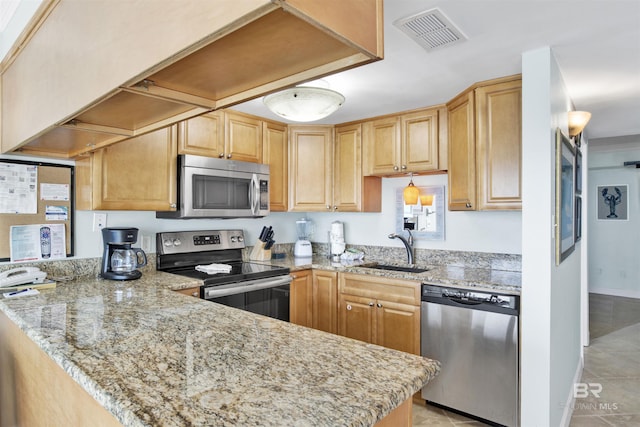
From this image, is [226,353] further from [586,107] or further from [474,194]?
[586,107]

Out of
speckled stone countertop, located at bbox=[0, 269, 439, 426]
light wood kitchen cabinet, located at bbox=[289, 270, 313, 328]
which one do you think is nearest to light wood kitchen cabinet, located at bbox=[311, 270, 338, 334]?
light wood kitchen cabinet, located at bbox=[289, 270, 313, 328]

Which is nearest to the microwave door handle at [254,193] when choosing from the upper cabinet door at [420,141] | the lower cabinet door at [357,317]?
the lower cabinet door at [357,317]

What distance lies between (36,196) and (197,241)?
45.8 inches

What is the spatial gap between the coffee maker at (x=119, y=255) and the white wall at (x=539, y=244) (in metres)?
2.34

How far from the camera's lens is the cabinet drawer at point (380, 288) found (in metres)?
2.77

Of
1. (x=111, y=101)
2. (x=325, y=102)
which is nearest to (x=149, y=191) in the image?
(x=325, y=102)

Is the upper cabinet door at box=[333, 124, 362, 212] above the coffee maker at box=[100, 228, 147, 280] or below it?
above

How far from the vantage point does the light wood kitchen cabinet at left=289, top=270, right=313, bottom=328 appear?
316cm

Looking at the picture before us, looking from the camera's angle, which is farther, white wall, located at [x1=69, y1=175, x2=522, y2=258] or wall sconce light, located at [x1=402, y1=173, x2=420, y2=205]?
wall sconce light, located at [x1=402, y1=173, x2=420, y2=205]

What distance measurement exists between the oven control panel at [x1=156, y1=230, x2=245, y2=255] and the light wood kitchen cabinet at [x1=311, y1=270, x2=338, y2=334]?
31.6 inches

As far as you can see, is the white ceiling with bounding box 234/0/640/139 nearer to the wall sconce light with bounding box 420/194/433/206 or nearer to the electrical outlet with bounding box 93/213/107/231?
the wall sconce light with bounding box 420/194/433/206

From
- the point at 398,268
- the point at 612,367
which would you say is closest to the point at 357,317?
the point at 398,268

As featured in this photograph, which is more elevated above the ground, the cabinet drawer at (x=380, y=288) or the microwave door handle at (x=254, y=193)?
the microwave door handle at (x=254, y=193)

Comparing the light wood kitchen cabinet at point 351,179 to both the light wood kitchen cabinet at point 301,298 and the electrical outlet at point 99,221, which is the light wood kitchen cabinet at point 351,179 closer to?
the light wood kitchen cabinet at point 301,298
